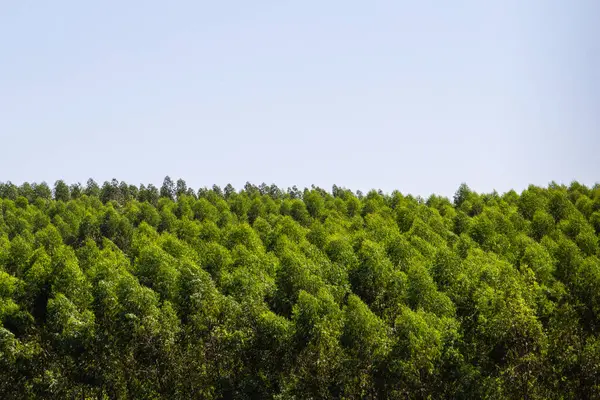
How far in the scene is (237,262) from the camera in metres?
97.2

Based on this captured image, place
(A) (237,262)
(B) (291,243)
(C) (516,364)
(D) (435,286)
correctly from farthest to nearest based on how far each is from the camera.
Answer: (B) (291,243)
(A) (237,262)
(D) (435,286)
(C) (516,364)

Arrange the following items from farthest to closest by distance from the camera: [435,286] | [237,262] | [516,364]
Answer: [237,262] < [435,286] < [516,364]

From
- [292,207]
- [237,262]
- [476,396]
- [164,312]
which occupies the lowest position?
[476,396]

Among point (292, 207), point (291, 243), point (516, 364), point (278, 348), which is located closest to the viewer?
point (516, 364)

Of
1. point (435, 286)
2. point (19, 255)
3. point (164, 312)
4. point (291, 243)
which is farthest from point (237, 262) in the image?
point (19, 255)

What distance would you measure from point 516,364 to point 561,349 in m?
5.88

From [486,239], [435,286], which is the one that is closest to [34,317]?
[435,286]

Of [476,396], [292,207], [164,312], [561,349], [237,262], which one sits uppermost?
[292,207]

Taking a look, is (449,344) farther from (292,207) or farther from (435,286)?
(292,207)

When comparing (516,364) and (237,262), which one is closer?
(516,364)

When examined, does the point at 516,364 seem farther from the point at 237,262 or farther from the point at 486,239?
the point at 486,239

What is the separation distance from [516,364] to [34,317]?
5924cm

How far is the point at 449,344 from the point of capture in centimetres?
6525

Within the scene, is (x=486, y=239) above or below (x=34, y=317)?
above
